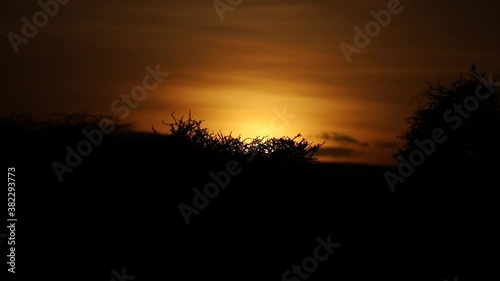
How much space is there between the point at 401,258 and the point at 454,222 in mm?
4252

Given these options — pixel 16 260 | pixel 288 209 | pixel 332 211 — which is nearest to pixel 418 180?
pixel 332 211

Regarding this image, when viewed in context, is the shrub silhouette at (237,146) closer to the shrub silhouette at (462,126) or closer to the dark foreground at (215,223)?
the dark foreground at (215,223)

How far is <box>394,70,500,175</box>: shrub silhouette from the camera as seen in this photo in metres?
44.8

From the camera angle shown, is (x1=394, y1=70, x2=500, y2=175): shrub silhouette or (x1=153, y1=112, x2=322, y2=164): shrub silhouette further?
(x1=394, y1=70, x2=500, y2=175): shrub silhouette

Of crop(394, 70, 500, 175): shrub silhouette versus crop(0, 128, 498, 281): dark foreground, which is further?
crop(394, 70, 500, 175): shrub silhouette

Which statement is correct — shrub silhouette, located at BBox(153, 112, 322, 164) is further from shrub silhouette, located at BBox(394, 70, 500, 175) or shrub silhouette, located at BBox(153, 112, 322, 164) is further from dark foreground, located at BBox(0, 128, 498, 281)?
shrub silhouette, located at BBox(394, 70, 500, 175)

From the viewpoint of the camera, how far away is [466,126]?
46250mm

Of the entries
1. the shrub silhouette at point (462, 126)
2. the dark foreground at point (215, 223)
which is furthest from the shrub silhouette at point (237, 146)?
the shrub silhouette at point (462, 126)

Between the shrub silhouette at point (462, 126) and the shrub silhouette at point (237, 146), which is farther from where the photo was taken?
the shrub silhouette at point (462, 126)

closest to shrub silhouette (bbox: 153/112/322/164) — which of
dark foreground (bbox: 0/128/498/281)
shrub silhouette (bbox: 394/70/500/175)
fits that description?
dark foreground (bbox: 0/128/498/281)

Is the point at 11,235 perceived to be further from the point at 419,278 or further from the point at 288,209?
the point at 419,278

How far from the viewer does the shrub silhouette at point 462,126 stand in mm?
44781

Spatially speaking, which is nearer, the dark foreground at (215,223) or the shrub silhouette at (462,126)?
the dark foreground at (215,223)

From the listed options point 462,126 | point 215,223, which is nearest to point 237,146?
point 215,223
